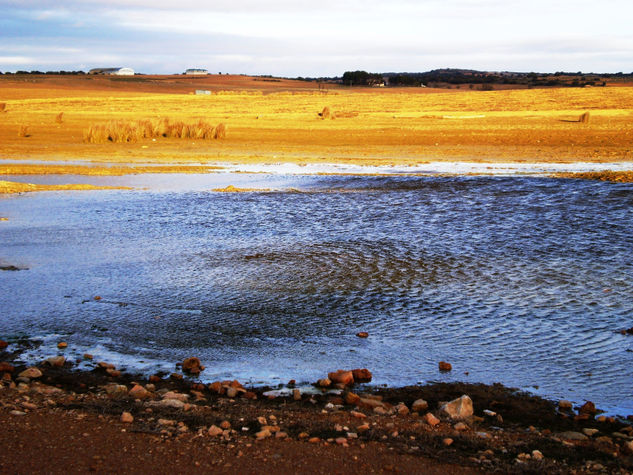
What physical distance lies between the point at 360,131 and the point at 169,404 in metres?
27.1

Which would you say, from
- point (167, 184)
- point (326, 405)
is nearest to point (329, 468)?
point (326, 405)

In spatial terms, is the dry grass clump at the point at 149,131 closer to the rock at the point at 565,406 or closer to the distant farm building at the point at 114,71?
the rock at the point at 565,406

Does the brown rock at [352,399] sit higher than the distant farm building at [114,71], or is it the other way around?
the distant farm building at [114,71]

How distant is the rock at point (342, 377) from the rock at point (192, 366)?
1041mm

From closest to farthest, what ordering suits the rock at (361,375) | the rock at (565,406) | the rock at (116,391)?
the rock at (565,406), the rock at (116,391), the rock at (361,375)

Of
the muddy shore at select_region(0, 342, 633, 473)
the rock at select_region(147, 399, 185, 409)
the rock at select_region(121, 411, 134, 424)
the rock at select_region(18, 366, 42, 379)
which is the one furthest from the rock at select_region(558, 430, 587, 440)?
the rock at select_region(18, 366, 42, 379)

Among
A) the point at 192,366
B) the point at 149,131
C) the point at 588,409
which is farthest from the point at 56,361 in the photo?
the point at 149,131

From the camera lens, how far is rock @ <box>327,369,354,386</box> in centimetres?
532

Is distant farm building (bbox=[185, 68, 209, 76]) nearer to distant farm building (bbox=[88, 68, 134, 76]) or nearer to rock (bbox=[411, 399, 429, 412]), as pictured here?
distant farm building (bbox=[88, 68, 134, 76])

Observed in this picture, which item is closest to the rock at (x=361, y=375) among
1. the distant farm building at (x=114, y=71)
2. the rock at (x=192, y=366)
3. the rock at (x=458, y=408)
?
the rock at (x=458, y=408)

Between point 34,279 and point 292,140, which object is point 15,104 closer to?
point 292,140

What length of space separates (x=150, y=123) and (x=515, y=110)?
22176 mm

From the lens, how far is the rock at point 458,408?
463cm

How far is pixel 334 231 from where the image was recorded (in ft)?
37.7
